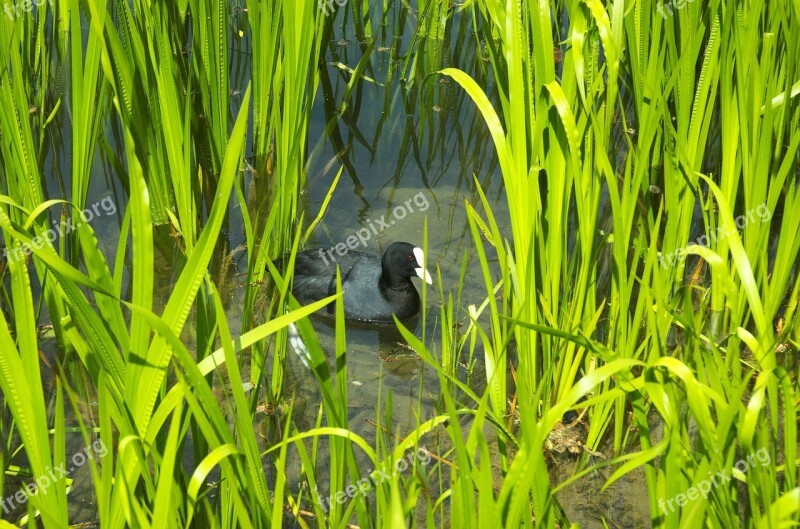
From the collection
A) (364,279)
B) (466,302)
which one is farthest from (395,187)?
(466,302)

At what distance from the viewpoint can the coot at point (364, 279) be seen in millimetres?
3867

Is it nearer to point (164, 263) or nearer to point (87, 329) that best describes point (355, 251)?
point (164, 263)

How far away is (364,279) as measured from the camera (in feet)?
13.0

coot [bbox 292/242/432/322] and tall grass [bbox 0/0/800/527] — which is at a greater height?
tall grass [bbox 0/0/800/527]

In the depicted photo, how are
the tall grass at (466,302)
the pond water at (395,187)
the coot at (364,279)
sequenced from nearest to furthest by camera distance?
the tall grass at (466,302) → the pond water at (395,187) → the coot at (364,279)

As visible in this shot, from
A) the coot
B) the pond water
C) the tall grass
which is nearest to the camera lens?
the tall grass

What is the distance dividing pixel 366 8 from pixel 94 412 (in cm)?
296

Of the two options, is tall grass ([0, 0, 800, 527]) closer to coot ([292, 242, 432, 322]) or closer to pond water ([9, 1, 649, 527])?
pond water ([9, 1, 649, 527])

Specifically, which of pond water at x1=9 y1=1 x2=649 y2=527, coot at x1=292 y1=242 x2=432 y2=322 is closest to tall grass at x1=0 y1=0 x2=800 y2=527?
pond water at x1=9 y1=1 x2=649 y2=527

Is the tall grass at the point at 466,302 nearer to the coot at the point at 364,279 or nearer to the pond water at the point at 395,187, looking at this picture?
the pond water at the point at 395,187

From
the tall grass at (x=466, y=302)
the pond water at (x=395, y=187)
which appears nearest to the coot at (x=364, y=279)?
the pond water at (x=395, y=187)

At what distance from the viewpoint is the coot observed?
3867 mm

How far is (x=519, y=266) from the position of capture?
2.41m

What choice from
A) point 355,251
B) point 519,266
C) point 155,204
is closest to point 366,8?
point 355,251
